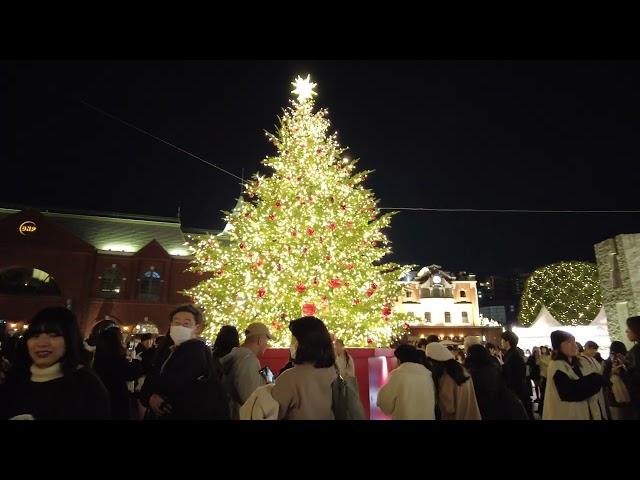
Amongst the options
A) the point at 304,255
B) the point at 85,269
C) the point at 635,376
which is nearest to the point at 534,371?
the point at 635,376

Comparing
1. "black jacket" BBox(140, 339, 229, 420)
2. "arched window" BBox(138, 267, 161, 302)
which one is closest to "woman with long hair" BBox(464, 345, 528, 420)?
"black jacket" BBox(140, 339, 229, 420)

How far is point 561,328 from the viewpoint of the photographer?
1661cm

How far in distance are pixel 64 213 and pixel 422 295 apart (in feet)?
122

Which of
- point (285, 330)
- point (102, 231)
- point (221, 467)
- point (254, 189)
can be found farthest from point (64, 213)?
point (221, 467)

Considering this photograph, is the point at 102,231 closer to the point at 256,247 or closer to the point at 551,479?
the point at 256,247

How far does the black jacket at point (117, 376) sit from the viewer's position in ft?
13.7

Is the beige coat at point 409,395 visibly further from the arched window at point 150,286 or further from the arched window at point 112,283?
the arched window at point 112,283

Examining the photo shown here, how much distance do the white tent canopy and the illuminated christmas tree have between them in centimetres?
948

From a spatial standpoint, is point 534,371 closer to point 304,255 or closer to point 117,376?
point 304,255

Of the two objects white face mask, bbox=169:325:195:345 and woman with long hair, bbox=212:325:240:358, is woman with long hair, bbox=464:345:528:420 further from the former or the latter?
white face mask, bbox=169:325:195:345

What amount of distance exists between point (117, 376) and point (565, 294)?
36082 mm

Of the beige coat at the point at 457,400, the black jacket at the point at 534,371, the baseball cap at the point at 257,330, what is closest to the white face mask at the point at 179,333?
the baseball cap at the point at 257,330

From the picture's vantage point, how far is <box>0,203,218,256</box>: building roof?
31.9m

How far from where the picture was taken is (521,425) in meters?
A: 1.42
